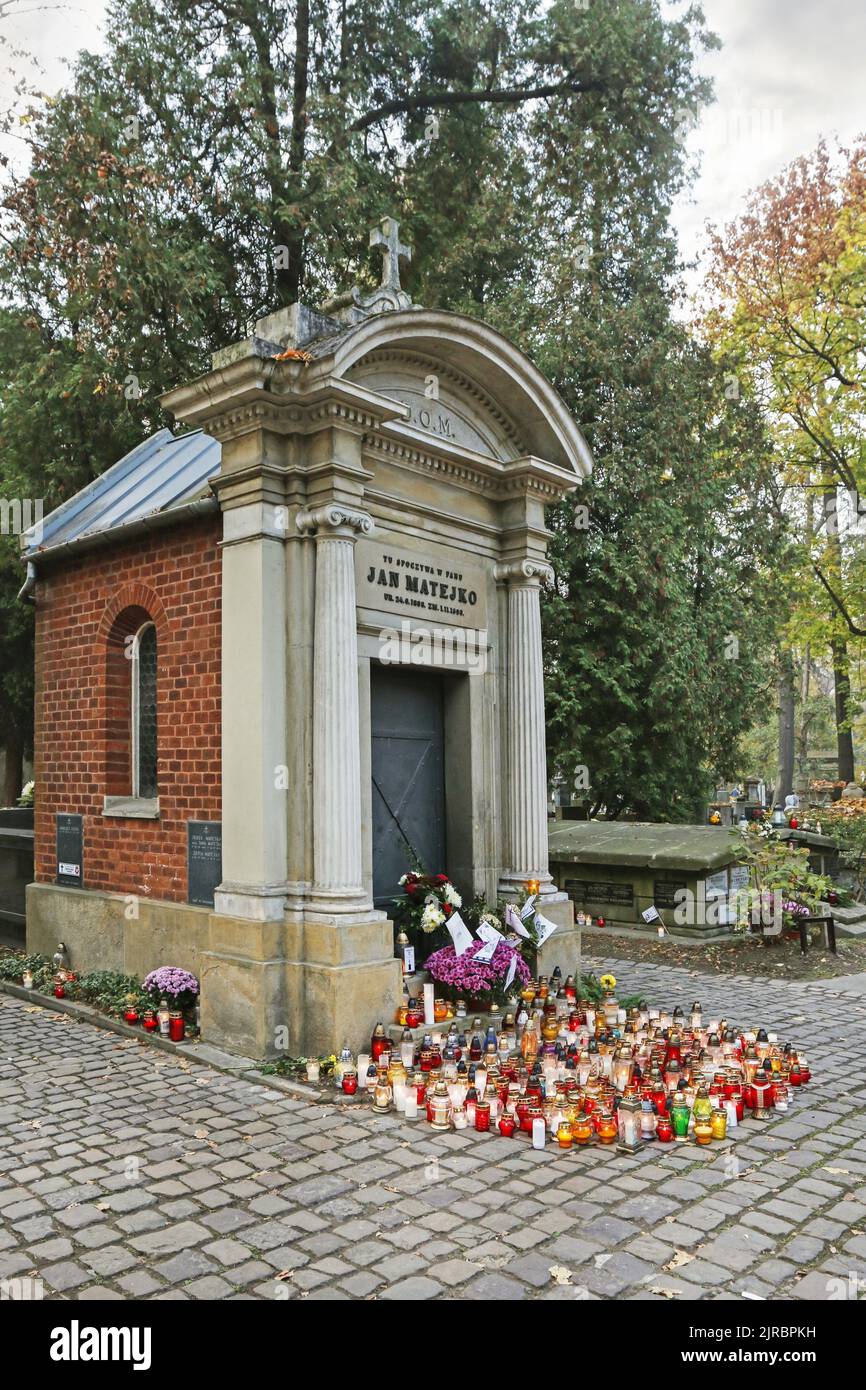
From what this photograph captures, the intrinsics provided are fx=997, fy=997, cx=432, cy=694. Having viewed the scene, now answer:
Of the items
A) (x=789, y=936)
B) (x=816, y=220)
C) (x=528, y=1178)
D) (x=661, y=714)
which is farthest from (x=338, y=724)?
(x=816, y=220)

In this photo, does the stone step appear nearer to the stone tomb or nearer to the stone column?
the stone tomb

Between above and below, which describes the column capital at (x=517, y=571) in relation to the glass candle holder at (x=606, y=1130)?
above

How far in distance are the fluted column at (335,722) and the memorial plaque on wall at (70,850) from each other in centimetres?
313

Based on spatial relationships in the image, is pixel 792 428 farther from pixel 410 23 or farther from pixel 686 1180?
pixel 686 1180

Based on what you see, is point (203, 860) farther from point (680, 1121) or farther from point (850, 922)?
point (850, 922)

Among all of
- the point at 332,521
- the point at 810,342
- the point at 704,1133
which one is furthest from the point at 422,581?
the point at 810,342

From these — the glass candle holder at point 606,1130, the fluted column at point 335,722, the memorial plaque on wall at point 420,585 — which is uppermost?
the memorial plaque on wall at point 420,585

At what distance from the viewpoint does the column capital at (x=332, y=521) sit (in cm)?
682

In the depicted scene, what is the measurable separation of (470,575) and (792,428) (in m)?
15.4

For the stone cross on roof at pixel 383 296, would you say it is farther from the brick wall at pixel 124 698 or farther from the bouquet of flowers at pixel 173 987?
the bouquet of flowers at pixel 173 987

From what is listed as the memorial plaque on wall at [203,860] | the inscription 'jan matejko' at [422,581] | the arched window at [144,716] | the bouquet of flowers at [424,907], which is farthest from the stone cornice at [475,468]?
the bouquet of flowers at [424,907]

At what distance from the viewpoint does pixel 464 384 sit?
8.45 meters

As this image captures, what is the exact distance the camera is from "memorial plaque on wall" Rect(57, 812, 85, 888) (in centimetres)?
884

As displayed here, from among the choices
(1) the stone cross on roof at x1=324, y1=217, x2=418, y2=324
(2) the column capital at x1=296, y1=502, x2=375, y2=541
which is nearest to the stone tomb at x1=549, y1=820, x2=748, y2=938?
(2) the column capital at x1=296, y1=502, x2=375, y2=541
